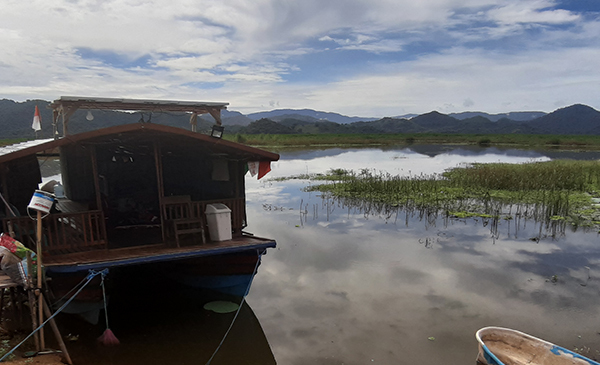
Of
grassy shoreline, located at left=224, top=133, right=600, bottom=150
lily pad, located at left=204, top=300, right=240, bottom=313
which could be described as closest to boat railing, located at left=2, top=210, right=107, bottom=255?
lily pad, located at left=204, top=300, right=240, bottom=313

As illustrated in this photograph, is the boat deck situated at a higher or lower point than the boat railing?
lower

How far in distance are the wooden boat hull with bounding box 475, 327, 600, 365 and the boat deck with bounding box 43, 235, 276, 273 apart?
3.55 metres

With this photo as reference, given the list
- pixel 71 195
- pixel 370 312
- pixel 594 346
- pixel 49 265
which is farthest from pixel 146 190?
pixel 594 346

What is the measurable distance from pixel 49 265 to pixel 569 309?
344 inches

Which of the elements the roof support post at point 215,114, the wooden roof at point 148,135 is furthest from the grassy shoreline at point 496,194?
the wooden roof at point 148,135

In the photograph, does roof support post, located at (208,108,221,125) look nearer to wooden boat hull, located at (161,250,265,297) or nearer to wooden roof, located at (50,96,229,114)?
wooden roof, located at (50,96,229,114)

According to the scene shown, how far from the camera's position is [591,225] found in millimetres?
11094

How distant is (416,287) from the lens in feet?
24.5

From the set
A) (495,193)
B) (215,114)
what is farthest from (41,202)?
(495,193)

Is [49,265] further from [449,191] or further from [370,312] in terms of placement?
[449,191]

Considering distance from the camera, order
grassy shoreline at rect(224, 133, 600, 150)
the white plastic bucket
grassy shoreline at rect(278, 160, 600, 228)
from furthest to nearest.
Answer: grassy shoreline at rect(224, 133, 600, 150) → grassy shoreline at rect(278, 160, 600, 228) → the white plastic bucket

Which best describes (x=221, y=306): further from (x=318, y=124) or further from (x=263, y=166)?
(x=318, y=124)

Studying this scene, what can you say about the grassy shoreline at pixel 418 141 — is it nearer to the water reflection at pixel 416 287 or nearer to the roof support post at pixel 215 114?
the water reflection at pixel 416 287

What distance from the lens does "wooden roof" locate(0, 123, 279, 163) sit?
554cm
